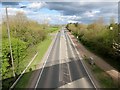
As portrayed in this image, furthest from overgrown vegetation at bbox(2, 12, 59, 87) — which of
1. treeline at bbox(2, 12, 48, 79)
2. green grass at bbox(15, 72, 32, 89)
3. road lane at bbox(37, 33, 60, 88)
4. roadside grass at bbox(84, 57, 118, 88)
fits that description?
roadside grass at bbox(84, 57, 118, 88)

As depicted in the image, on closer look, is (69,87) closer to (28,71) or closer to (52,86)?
(52,86)

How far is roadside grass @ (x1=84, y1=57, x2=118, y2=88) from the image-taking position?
26.6 metres

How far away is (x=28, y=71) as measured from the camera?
35.4 metres

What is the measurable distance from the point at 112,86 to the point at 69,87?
4706 millimetres

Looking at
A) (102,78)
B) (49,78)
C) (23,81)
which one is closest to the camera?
(23,81)

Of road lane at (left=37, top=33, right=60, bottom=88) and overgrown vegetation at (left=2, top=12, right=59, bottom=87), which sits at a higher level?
overgrown vegetation at (left=2, top=12, right=59, bottom=87)

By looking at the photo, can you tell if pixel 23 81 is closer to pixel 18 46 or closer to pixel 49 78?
pixel 49 78

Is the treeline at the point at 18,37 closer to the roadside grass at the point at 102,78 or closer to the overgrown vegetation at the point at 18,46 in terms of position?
the overgrown vegetation at the point at 18,46

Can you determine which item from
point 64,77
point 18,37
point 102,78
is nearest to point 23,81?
point 64,77

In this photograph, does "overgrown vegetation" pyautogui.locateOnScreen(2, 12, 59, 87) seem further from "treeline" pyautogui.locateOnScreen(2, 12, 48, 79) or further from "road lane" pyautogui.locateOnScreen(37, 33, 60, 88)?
"road lane" pyautogui.locateOnScreen(37, 33, 60, 88)

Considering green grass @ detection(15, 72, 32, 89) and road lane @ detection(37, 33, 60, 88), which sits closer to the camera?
green grass @ detection(15, 72, 32, 89)

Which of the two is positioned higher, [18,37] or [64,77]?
[18,37]

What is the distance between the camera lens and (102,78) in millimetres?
29875

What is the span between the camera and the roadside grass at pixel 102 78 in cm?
2661
